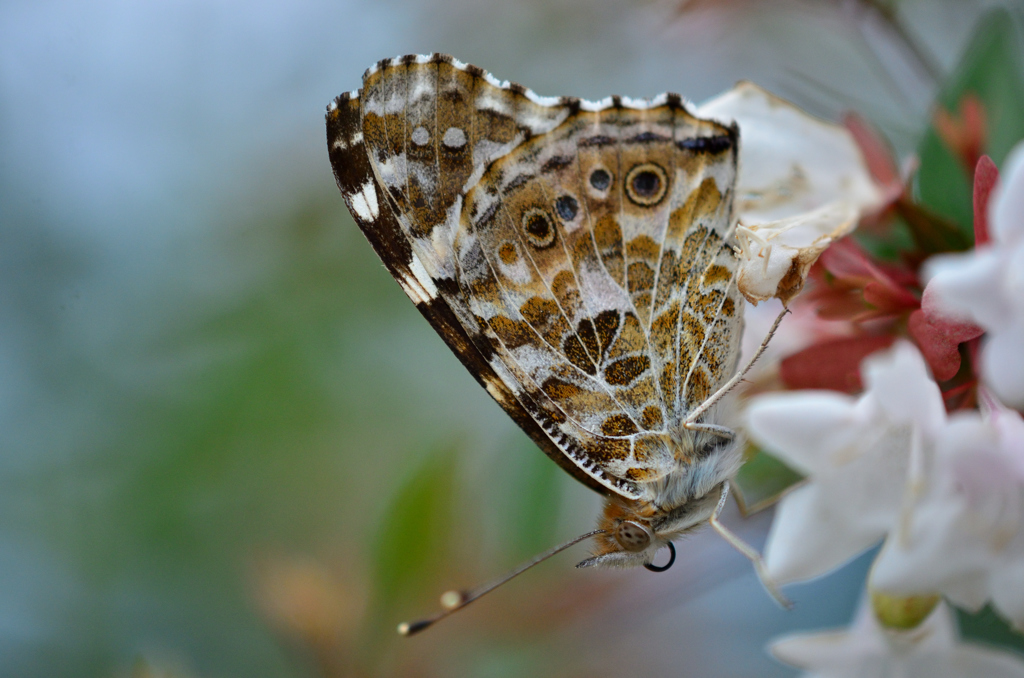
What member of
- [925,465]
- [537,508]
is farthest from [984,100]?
[537,508]

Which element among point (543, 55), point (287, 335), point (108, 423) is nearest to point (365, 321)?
point (287, 335)

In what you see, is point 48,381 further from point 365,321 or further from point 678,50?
point 678,50

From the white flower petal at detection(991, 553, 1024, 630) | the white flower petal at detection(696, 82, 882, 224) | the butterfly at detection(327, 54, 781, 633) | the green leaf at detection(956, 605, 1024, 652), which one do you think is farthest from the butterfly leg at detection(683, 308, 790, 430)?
the green leaf at detection(956, 605, 1024, 652)

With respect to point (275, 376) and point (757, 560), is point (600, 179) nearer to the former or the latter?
point (757, 560)

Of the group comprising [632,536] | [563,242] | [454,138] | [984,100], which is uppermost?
[454,138]

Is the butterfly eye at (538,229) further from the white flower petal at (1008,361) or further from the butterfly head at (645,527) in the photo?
the white flower petal at (1008,361)

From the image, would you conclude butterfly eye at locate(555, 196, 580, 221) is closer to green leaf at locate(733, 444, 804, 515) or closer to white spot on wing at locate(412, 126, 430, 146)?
white spot on wing at locate(412, 126, 430, 146)
